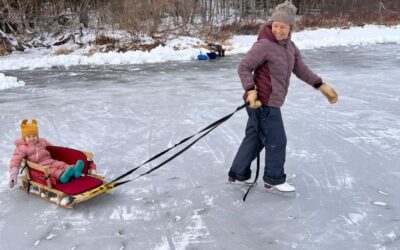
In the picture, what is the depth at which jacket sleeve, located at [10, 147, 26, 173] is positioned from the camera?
3.42 m

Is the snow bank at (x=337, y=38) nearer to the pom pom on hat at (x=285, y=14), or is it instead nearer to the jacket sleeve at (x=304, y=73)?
the jacket sleeve at (x=304, y=73)

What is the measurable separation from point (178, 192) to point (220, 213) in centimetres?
50

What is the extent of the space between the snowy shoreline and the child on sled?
5.34 m

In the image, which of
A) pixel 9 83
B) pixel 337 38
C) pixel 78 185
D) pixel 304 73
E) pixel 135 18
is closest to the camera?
pixel 78 185

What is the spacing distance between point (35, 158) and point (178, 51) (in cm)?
980

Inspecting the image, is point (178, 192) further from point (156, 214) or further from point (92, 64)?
point (92, 64)

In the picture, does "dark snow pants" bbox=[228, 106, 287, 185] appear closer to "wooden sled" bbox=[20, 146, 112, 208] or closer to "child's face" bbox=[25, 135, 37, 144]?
"wooden sled" bbox=[20, 146, 112, 208]

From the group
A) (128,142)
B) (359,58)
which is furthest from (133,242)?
(359,58)

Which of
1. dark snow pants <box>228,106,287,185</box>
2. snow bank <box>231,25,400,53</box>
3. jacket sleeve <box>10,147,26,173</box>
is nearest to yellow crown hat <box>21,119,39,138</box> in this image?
jacket sleeve <box>10,147,26,173</box>

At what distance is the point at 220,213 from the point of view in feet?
10.4

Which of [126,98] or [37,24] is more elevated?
[37,24]

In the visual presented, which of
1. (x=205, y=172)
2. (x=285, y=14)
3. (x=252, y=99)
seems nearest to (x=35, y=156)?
(x=205, y=172)

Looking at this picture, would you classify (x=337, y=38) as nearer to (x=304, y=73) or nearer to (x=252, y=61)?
(x=304, y=73)

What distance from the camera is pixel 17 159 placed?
3.45m
